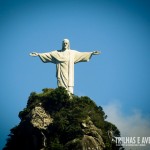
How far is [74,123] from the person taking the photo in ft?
124

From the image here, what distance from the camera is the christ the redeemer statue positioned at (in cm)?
4266

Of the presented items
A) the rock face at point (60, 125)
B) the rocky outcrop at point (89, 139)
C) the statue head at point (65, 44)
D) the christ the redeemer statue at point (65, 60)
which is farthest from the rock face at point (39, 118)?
the statue head at point (65, 44)

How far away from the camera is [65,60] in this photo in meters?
43.1

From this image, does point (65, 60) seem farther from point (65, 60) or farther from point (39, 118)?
point (39, 118)

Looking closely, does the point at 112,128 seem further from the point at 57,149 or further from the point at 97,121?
the point at 57,149

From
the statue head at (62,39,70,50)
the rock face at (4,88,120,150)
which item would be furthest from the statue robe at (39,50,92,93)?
the rock face at (4,88,120,150)

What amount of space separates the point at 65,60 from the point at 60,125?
6.71 metres

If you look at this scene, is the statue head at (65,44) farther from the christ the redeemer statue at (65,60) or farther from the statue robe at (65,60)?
the statue robe at (65,60)

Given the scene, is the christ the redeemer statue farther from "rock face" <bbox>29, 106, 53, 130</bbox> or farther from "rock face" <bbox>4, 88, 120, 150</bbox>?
"rock face" <bbox>29, 106, 53, 130</bbox>

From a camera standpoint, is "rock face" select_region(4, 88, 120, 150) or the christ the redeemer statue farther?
the christ the redeemer statue

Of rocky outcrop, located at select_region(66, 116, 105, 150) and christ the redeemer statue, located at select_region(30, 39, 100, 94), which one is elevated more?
christ the redeemer statue, located at select_region(30, 39, 100, 94)

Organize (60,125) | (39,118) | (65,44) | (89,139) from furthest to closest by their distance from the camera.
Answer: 1. (65,44)
2. (39,118)
3. (60,125)
4. (89,139)

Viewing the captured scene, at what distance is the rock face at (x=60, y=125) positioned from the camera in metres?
37.4

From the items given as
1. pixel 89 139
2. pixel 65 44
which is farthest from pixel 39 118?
pixel 65 44
